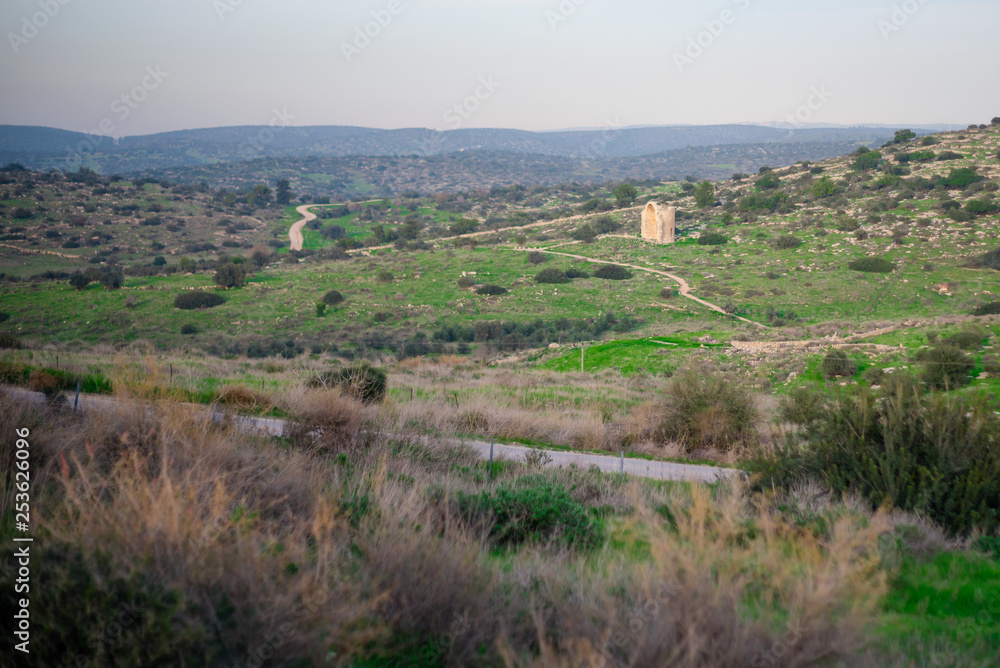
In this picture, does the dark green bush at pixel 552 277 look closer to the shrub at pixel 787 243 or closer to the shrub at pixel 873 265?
the shrub at pixel 787 243

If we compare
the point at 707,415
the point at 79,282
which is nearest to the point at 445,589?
the point at 707,415

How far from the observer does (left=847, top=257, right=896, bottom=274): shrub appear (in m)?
38.0

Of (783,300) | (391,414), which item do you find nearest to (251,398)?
(391,414)

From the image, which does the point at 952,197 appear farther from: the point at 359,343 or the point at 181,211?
the point at 181,211

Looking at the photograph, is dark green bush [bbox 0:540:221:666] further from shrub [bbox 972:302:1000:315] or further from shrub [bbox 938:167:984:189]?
shrub [bbox 938:167:984:189]

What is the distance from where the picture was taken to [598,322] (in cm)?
3559

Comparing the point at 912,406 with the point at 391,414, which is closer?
the point at 912,406

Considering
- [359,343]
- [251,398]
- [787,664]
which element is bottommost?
[359,343]

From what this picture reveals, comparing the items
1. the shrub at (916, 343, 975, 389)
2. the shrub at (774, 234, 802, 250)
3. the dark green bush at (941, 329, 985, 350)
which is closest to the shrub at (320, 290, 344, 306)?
the shrub at (916, 343, 975, 389)

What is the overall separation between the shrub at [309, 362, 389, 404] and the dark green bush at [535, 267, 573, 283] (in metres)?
→ 33.5

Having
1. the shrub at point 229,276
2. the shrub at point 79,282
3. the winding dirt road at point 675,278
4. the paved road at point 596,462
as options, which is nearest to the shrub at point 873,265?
the winding dirt road at point 675,278

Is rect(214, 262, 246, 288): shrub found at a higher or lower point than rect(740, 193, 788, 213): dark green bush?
lower

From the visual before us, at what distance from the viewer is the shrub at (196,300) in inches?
1451

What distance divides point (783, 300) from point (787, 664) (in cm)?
3833
